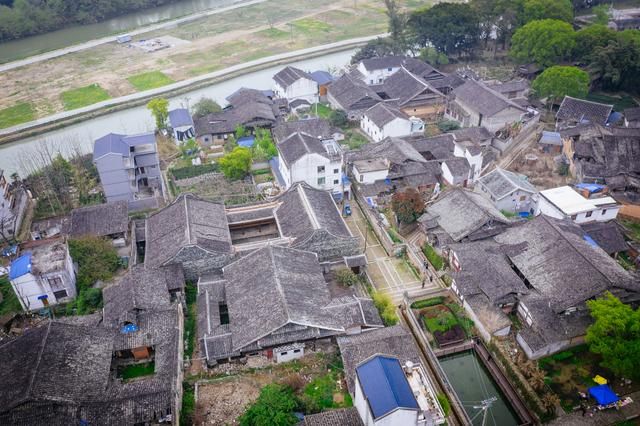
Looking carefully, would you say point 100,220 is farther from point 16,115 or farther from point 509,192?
point 16,115

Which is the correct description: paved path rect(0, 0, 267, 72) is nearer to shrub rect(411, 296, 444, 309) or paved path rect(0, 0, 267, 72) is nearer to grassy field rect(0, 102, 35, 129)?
grassy field rect(0, 102, 35, 129)

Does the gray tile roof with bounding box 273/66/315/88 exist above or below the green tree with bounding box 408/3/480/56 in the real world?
below

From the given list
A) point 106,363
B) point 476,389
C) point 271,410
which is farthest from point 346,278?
point 106,363

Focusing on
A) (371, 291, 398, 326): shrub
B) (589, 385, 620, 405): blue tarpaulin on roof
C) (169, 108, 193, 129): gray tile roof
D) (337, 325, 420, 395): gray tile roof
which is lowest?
(589, 385, 620, 405): blue tarpaulin on roof

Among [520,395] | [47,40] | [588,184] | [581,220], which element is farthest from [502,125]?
[47,40]

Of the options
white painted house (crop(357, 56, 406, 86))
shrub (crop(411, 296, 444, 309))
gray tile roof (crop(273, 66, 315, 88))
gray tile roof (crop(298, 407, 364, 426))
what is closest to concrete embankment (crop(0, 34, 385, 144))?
gray tile roof (crop(273, 66, 315, 88))

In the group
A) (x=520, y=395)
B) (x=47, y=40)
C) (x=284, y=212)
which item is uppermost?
(x=47, y=40)

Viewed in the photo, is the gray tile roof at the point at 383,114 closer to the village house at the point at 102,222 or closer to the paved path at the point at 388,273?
the paved path at the point at 388,273

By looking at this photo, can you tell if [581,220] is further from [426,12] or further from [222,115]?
[426,12]
